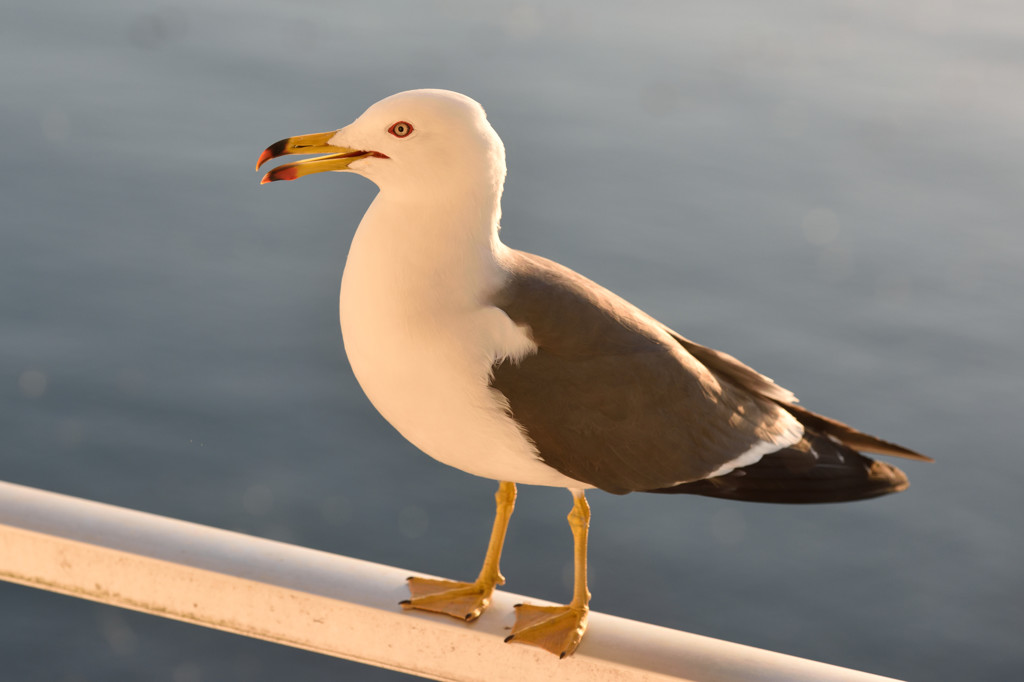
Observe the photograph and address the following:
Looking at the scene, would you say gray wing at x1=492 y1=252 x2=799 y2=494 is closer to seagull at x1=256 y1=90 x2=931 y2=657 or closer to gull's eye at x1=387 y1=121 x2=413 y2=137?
seagull at x1=256 y1=90 x2=931 y2=657

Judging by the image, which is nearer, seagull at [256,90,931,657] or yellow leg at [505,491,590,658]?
seagull at [256,90,931,657]

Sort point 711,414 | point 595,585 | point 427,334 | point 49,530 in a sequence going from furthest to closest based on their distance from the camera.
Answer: point 595,585 < point 49,530 < point 711,414 < point 427,334

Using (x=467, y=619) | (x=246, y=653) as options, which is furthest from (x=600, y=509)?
(x=467, y=619)

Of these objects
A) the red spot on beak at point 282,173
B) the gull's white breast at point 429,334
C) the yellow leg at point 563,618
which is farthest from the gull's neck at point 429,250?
the yellow leg at point 563,618

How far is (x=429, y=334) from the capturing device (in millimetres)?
1216

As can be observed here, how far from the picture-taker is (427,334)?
3.99 ft

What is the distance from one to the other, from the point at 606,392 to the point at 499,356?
0.14 meters

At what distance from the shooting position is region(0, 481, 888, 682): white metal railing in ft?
4.56

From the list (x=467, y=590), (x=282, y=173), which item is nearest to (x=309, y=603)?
(x=467, y=590)

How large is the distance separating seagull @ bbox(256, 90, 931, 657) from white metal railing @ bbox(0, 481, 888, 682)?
0.14 ft

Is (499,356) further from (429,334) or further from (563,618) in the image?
(563,618)

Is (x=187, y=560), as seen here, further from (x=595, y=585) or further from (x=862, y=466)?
(x=595, y=585)

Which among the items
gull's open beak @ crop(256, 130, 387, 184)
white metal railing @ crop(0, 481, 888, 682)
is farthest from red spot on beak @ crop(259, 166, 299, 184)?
white metal railing @ crop(0, 481, 888, 682)

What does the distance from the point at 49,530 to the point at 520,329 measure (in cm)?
70
